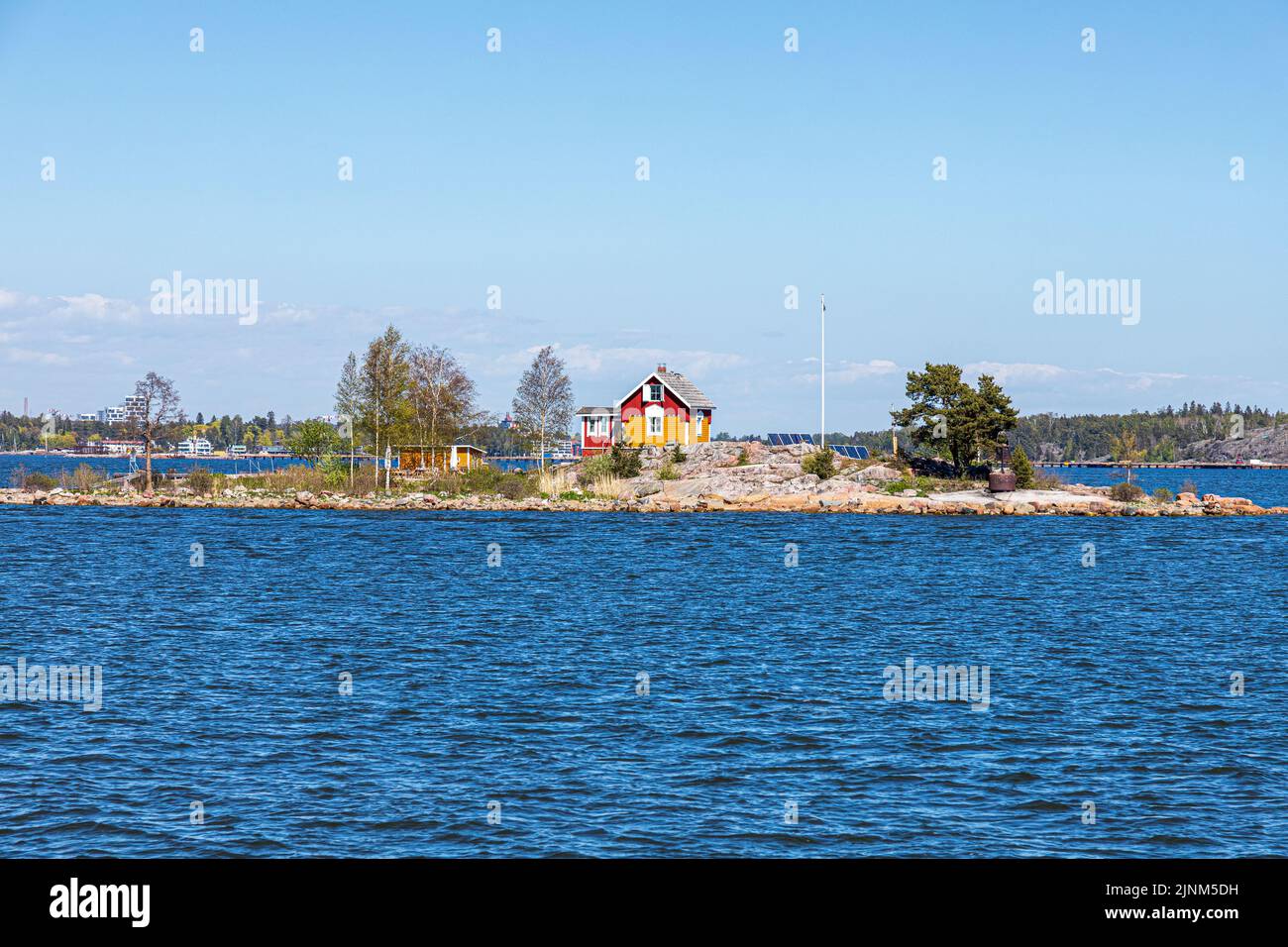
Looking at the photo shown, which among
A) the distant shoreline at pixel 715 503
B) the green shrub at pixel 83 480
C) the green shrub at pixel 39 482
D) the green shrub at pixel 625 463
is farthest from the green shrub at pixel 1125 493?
the green shrub at pixel 39 482

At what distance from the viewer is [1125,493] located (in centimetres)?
9169

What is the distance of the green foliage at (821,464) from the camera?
90338 mm

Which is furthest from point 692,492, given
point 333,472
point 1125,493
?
point 1125,493

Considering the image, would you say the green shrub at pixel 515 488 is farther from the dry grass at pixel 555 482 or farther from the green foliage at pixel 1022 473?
the green foliage at pixel 1022 473

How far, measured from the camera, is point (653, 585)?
44531 mm

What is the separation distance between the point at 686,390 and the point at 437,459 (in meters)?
22.6

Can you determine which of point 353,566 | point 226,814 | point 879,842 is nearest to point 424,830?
point 226,814

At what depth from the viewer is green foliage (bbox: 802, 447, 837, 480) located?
90.3 meters

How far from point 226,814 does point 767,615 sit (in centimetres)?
2379

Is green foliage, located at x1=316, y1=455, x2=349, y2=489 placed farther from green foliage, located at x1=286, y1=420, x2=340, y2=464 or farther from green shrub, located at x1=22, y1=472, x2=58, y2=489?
green shrub, located at x1=22, y1=472, x2=58, y2=489

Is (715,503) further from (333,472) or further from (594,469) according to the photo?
(333,472)

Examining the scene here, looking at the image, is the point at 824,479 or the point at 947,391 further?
the point at 824,479

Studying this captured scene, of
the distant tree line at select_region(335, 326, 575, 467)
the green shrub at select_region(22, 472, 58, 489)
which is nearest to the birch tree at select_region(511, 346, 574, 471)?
the distant tree line at select_region(335, 326, 575, 467)
